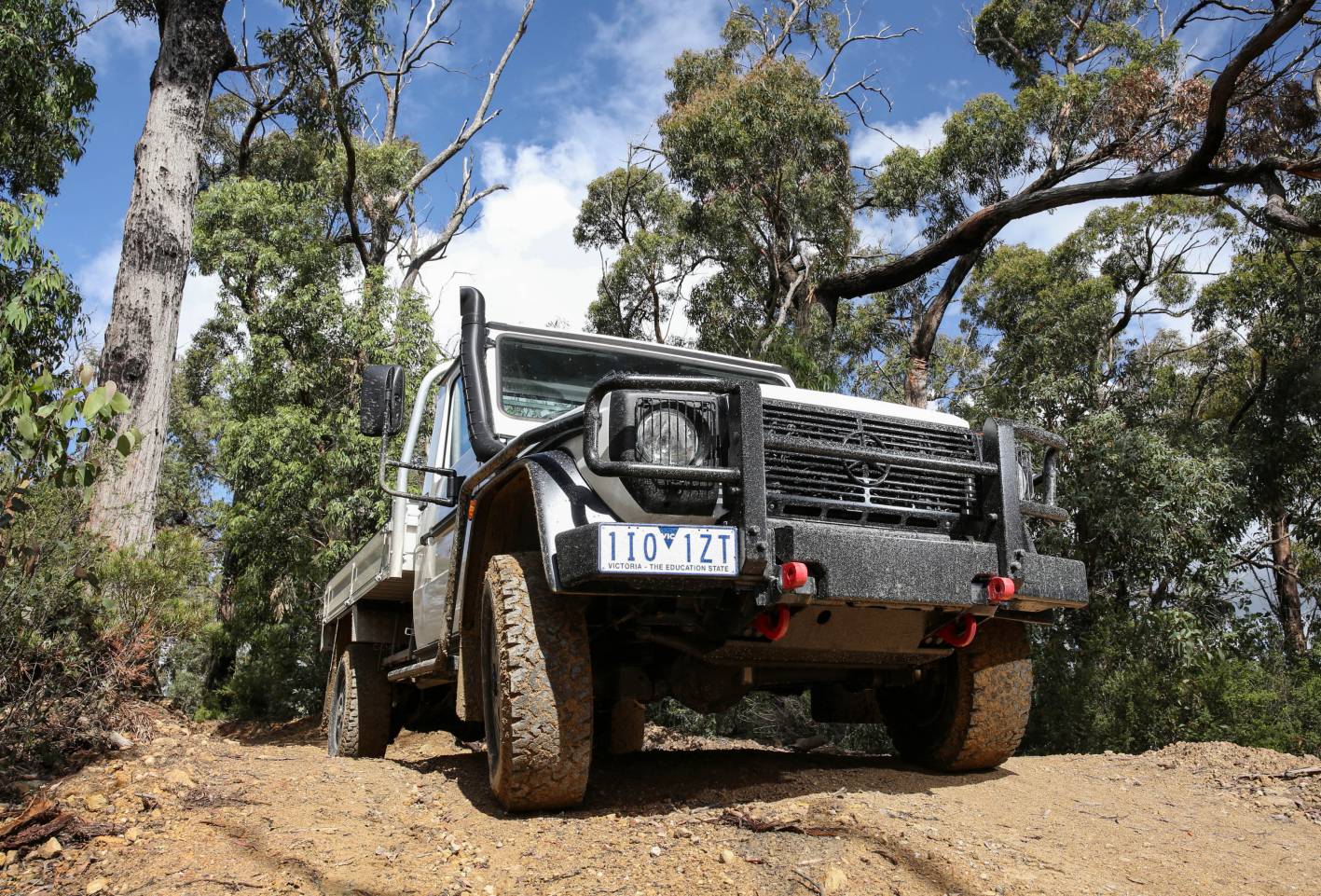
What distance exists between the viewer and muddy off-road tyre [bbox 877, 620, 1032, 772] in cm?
445

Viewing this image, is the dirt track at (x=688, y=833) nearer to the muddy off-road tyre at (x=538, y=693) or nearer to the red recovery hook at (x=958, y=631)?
the muddy off-road tyre at (x=538, y=693)

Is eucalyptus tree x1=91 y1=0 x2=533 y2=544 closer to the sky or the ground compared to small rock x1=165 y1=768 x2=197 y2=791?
closer to the sky

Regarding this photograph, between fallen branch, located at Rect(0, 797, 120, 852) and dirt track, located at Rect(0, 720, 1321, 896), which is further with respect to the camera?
fallen branch, located at Rect(0, 797, 120, 852)

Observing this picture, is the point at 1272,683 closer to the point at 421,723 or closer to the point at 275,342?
the point at 421,723

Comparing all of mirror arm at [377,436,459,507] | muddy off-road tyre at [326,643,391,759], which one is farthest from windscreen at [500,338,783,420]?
muddy off-road tyre at [326,643,391,759]

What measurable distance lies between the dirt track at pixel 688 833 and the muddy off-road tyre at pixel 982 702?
0.12 meters

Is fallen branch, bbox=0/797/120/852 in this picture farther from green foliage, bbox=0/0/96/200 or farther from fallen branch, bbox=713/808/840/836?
green foliage, bbox=0/0/96/200

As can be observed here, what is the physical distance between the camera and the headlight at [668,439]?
133 inches

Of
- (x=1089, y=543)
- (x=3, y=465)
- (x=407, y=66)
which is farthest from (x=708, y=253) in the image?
(x=3, y=465)

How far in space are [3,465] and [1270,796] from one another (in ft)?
19.6

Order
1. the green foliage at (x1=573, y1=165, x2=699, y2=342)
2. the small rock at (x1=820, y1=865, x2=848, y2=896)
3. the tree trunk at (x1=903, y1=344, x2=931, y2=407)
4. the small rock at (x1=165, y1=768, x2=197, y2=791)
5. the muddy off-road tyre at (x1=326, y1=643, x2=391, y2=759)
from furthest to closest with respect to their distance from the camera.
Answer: the green foliage at (x1=573, y1=165, x2=699, y2=342) → the tree trunk at (x1=903, y1=344, x2=931, y2=407) → the muddy off-road tyre at (x1=326, y1=643, x2=391, y2=759) → the small rock at (x1=165, y1=768, x2=197, y2=791) → the small rock at (x1=820, y1=865, x2=848, y2=896)

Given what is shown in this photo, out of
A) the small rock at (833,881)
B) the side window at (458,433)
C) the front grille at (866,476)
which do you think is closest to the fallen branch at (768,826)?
the small rock at (833,881)

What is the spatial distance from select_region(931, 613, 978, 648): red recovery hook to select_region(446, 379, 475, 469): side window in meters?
2.38

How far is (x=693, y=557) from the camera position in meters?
3.19
